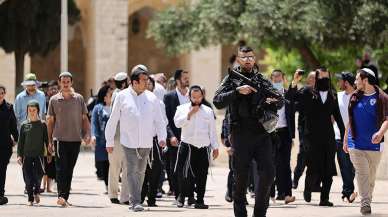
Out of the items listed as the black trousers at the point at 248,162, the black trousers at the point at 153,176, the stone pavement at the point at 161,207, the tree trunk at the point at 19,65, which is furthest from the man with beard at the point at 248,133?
A: the tree trunk at the point at 19,65

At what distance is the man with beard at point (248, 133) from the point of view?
1077 centimetres

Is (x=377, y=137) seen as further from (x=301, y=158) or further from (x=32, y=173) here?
(x=32, y=173)

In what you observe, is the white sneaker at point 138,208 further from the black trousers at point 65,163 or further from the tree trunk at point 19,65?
the tree trunk at point 19,65

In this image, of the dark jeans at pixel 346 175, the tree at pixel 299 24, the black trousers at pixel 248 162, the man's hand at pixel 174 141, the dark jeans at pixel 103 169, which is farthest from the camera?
the tree at pixel 299 24

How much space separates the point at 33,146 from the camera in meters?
14.3

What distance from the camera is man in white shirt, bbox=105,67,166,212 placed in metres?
13.2

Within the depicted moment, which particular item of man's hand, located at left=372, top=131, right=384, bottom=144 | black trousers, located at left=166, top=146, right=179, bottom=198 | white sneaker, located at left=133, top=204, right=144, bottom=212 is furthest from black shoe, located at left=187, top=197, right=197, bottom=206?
man's hand, located at left=372, top=131, right=384, bottom=144

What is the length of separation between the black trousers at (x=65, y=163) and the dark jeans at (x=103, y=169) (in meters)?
2.08

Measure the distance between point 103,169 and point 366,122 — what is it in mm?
5668

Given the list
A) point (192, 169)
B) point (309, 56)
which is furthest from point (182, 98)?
point (309, 56)

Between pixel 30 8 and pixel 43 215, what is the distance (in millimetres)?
19267

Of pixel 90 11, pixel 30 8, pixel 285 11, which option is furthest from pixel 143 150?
pixel 90 11

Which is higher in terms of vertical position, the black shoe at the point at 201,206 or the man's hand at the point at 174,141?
the man's hand at the point at 174,141

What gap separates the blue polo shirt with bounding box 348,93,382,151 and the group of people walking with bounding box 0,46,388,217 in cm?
1
